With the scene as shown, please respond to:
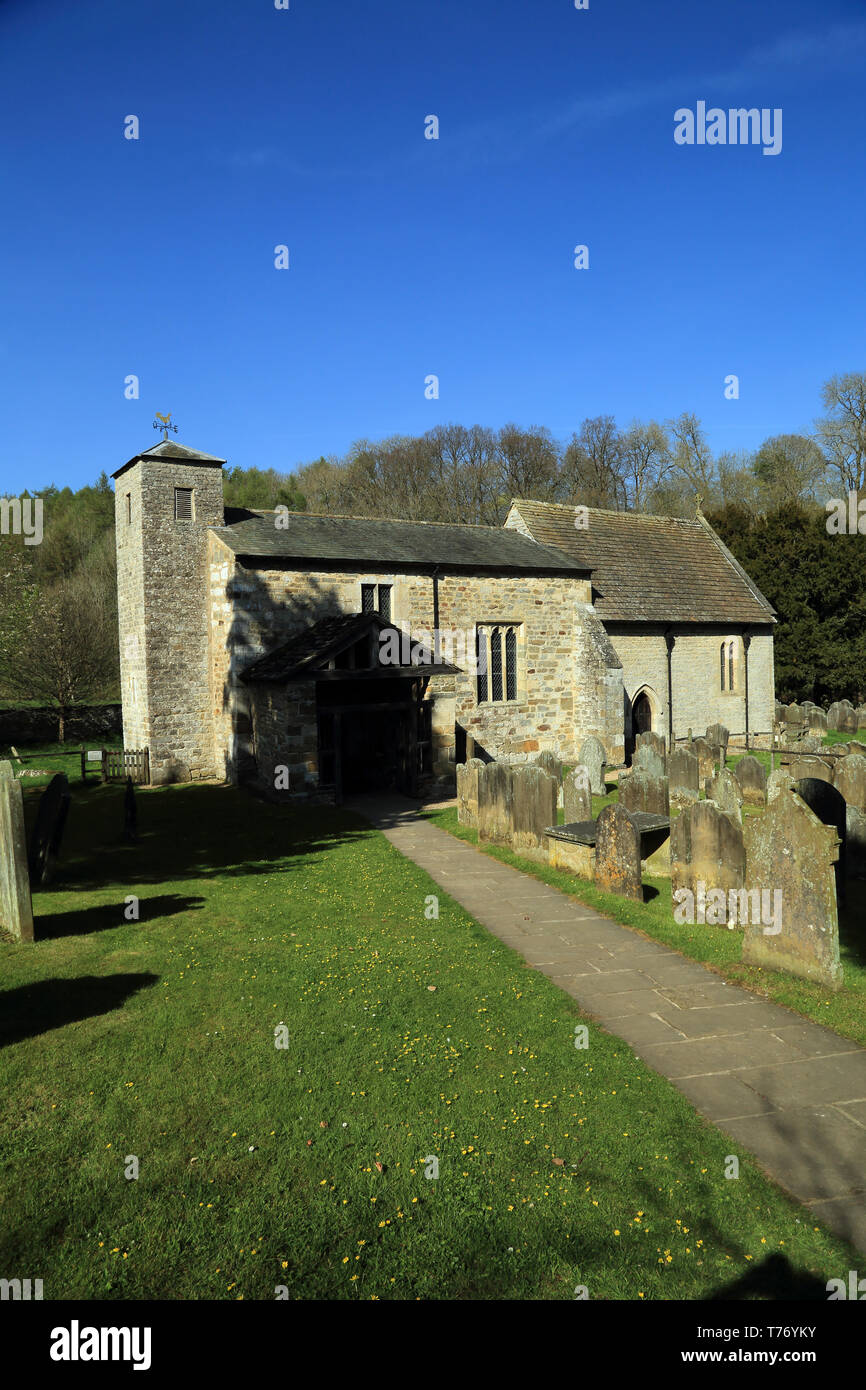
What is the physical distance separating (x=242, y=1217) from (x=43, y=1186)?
3.83 ft

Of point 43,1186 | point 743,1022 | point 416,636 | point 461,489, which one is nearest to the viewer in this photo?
point 43,1186

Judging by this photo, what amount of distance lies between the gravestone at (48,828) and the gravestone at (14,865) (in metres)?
2.15

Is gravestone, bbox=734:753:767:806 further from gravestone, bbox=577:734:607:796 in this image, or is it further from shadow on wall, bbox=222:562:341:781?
shadow on wall, bbox=222:562:341:781

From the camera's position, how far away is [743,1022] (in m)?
5.99

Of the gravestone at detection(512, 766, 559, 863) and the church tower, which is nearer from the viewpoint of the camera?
the gravestone at detection(512, 766, 559, 863)

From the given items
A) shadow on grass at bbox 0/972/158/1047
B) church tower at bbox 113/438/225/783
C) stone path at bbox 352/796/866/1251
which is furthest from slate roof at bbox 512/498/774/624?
shadow on grass at bbox 0/972/158/1047

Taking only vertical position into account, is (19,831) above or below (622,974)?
above

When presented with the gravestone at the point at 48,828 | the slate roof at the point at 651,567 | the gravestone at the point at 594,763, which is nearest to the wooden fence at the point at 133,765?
the gravestone at the point at 48,828

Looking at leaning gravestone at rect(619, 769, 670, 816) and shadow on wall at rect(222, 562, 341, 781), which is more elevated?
shadow on wall at rect(222, 562, 341, 781)

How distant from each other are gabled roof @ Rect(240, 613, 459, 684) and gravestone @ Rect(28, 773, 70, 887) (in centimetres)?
598

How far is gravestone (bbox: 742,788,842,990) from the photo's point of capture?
6.49 metres

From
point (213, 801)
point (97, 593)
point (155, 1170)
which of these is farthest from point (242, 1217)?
point (97, 593)

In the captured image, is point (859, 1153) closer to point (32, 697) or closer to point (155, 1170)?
point (155, 1170)

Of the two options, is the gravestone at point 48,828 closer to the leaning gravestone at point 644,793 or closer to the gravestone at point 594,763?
the leaning gravestone at point 644,793
